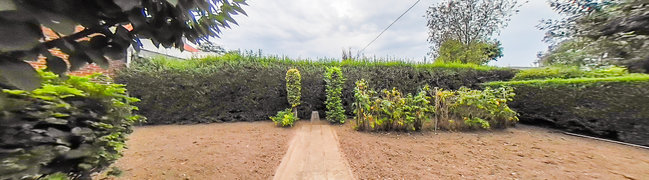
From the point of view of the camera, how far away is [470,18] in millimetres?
11977

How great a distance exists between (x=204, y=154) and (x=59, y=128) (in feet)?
5.50

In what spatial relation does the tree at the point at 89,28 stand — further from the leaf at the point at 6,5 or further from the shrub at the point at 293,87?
the shrub at the point at 293,87

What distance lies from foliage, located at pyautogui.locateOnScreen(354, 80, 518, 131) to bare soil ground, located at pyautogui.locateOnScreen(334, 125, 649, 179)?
263 millimetres

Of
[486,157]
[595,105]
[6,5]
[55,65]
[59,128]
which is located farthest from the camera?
[595,105]

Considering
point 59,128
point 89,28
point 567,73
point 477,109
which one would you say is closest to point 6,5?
point 89,28

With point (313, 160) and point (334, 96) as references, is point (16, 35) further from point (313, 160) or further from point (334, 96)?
point (334, 96)

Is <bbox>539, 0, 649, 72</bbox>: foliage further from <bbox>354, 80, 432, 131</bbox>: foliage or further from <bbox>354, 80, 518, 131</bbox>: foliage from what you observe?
<bbox>354, 80, 432, 131</bbox>: foliage

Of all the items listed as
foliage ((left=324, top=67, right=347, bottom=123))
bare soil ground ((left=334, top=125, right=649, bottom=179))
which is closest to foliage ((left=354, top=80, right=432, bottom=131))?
bare soil ground ((left=334, top=125, right=649, bottom=179))

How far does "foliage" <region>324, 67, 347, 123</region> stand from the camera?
4.96 m

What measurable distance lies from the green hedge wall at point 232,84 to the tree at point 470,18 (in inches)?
338

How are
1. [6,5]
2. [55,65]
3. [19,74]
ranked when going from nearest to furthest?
[6,5] < [19,74] < [55,65]

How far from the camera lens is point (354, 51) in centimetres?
1730

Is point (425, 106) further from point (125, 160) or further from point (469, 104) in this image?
point (125, 160)

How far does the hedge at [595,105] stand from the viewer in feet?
10.8
